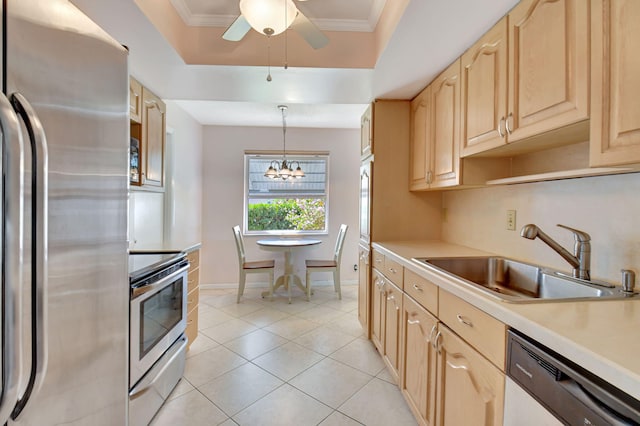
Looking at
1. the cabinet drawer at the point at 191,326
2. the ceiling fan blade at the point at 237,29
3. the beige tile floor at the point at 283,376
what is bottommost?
the beige tile floor at the point at 283,376

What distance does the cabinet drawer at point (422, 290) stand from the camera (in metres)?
1.38

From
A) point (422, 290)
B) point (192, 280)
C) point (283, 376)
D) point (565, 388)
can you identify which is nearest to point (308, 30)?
point (422, 290)

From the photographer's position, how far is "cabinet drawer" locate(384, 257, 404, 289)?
1820mm

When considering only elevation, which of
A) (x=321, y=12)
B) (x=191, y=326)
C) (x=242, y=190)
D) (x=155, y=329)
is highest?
(x=321, y=12)

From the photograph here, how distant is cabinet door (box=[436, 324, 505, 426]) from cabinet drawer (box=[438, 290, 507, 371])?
3 centimetres

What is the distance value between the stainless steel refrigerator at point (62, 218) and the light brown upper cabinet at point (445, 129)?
1.73m

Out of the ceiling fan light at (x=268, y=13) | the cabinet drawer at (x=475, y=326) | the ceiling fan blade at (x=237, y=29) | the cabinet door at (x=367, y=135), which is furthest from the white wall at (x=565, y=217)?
the ceiling fan blade at (x=237, y=29)

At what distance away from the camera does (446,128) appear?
6.31ft

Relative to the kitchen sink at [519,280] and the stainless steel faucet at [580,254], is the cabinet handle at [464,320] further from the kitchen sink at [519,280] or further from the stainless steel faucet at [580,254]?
the stainless steel faucet at [580,254]

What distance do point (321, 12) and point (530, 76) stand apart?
141 centimetres

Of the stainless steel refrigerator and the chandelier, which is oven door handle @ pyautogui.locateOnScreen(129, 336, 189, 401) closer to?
the stainless steel refrigerator

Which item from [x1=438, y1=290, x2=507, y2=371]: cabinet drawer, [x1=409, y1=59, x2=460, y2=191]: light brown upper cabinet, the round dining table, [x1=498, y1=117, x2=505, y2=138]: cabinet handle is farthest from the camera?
the round dining table

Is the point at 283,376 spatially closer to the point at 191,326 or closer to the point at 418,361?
the point at 191,326

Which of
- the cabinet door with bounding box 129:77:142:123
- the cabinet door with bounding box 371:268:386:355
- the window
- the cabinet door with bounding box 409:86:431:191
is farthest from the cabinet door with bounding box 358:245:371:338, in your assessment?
the cabinet door with bounding box 129:77:142:123
